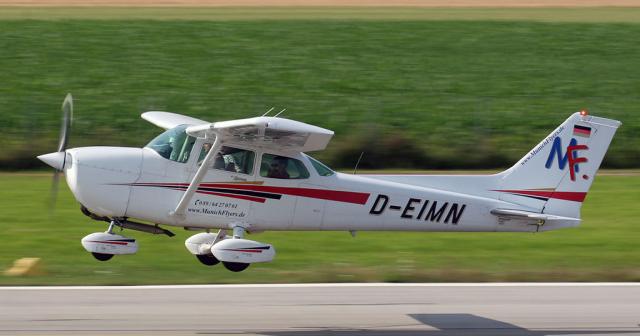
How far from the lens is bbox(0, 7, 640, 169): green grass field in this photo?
28266 millimetres

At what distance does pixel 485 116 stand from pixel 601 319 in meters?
16.7

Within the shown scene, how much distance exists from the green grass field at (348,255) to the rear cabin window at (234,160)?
324 cm

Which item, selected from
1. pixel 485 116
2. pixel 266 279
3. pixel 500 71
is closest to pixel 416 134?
pixel 485 116

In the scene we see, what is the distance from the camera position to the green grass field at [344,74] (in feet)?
92.7

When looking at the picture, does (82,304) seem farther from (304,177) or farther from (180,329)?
(304,177)

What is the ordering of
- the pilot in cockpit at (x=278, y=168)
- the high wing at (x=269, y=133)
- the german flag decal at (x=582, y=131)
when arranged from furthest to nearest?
1. the german flag decal at (x=582, y=131)
2. the pilot in cockpit at (x=278, y=168)
3. the high wing at (x=269, y=133)

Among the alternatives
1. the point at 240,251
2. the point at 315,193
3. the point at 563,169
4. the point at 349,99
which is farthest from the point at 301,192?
the point at 349,99

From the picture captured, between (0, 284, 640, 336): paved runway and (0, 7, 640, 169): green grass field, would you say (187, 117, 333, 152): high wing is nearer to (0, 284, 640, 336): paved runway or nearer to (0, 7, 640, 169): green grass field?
(0, 284, 640, 336): paved runway

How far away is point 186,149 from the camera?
544 inches

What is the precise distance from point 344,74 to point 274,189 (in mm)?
22379

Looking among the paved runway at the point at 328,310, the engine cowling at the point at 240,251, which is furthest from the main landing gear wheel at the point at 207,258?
the engine cowling at the point at 240,251

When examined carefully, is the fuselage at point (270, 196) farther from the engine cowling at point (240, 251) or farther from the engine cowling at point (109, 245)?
the engine cowling at point (240, 251)

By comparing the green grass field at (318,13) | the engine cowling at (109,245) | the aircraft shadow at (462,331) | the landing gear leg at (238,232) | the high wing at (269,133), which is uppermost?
the green grass field at (318,13)

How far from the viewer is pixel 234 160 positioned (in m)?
13.9
